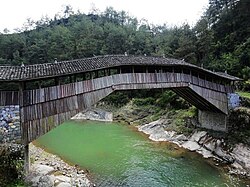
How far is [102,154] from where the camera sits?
21.4m

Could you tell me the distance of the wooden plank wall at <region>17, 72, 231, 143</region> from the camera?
45.5 feet

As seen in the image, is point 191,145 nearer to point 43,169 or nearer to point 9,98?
point 43,169

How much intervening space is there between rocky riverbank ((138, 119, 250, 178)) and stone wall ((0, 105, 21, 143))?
12.9 m

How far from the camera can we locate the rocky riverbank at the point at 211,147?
1800 centimetres

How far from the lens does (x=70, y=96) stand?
15.4 m

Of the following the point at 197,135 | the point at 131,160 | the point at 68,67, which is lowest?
the point at 131,160

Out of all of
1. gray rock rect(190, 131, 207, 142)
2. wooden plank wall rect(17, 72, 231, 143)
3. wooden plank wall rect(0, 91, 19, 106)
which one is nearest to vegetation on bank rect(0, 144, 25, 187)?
wooden plank wall rect(17, 72, 231, 143)

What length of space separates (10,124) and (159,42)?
4308 cm

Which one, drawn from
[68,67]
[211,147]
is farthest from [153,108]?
[68,67]

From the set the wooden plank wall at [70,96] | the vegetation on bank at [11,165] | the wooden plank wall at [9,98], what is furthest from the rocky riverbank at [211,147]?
the wooden plank wall at [9,98]

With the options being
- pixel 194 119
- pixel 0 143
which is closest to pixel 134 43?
pixel 194 119

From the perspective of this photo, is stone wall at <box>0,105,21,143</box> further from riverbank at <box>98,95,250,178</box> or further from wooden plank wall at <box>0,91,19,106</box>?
riverbank at <box>98,95,250,178</box>

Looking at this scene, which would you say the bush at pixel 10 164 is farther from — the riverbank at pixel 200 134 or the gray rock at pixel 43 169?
the riverbank at pixel 200 134

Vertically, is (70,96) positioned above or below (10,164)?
above
